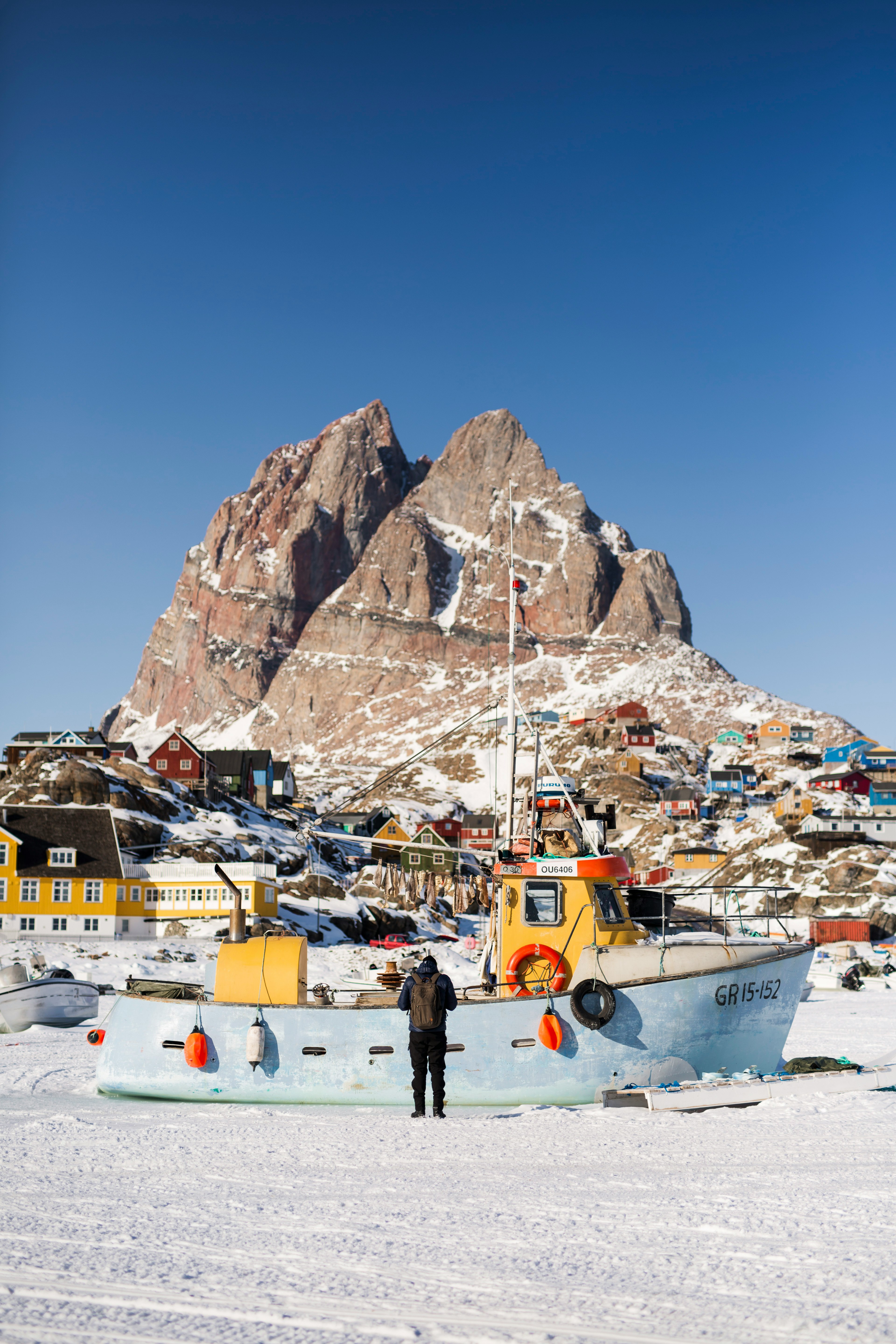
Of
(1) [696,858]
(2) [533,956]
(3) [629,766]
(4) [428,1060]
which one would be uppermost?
(3) [629,766]

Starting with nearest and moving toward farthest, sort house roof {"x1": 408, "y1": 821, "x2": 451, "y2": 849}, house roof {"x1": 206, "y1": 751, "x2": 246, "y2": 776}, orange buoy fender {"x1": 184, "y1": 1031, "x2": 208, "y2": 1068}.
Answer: orange buoy fender {"x1": 184, "y1": 1031, "x2": 208, "y2": 1068}
house roof {"x1": 408, "y1": 821, "x2": 451, "y2": 849}
house roof {"x1": 206, "y1": 751, "x2": 246, "y2": 776}

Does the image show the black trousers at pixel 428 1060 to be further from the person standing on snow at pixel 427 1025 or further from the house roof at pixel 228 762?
the house roof at pixel 228 762

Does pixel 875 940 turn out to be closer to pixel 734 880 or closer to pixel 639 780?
pixel 734 880

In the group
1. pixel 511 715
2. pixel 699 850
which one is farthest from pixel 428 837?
pixel 511 715

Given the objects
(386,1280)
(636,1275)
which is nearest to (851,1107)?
(636,1275)

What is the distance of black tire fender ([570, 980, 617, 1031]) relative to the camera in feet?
43.9

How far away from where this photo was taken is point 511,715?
17391 mm

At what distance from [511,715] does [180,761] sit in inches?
3563

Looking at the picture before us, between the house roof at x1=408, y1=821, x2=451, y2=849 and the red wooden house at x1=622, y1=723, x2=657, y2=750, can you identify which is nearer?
the house roof at x1=408, y1=821, x2=451, y2=849

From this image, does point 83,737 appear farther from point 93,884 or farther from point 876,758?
point 876,758

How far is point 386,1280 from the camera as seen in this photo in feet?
16.5

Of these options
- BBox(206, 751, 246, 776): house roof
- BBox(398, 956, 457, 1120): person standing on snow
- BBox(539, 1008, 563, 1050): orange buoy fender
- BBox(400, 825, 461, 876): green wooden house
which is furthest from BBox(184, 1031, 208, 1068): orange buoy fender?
BBox(206, 751, 246, 776): house roof

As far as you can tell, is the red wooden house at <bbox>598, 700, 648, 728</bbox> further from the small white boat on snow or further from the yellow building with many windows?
the small white boat on snow

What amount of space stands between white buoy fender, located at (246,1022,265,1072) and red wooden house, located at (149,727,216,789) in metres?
88.7
